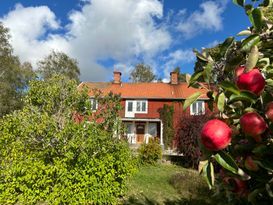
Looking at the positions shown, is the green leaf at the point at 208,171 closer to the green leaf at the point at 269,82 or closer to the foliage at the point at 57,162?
the green leaf at the point at 269,82

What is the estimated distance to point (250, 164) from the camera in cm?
115

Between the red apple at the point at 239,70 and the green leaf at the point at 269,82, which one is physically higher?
the red apple at the point at 239,70

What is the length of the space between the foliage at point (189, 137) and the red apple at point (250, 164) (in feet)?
52.1

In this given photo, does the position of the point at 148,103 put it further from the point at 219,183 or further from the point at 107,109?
the point at 219,183

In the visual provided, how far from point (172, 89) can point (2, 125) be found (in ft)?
99.0

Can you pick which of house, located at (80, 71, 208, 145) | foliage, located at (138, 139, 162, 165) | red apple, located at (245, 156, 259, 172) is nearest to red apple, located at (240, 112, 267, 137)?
red apple, located at (245, 156, 259, 172)

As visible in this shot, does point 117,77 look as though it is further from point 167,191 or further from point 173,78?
point 167,191

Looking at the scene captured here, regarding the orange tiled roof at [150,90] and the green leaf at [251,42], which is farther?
the orange tiled roof at [150,90]

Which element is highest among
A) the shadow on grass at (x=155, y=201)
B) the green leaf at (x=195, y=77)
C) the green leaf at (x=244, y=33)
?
the green leaf at (x=244, y=33)

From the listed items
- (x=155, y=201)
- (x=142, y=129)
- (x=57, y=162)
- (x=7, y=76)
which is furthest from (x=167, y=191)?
(x=7, y=76)

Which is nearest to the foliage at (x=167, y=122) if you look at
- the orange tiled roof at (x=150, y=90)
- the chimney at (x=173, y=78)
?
the orange tiled roof at (x=150, y=90)

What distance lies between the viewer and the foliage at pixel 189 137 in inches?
668

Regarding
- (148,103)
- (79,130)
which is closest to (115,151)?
(79,130)

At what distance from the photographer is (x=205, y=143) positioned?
1.04m
